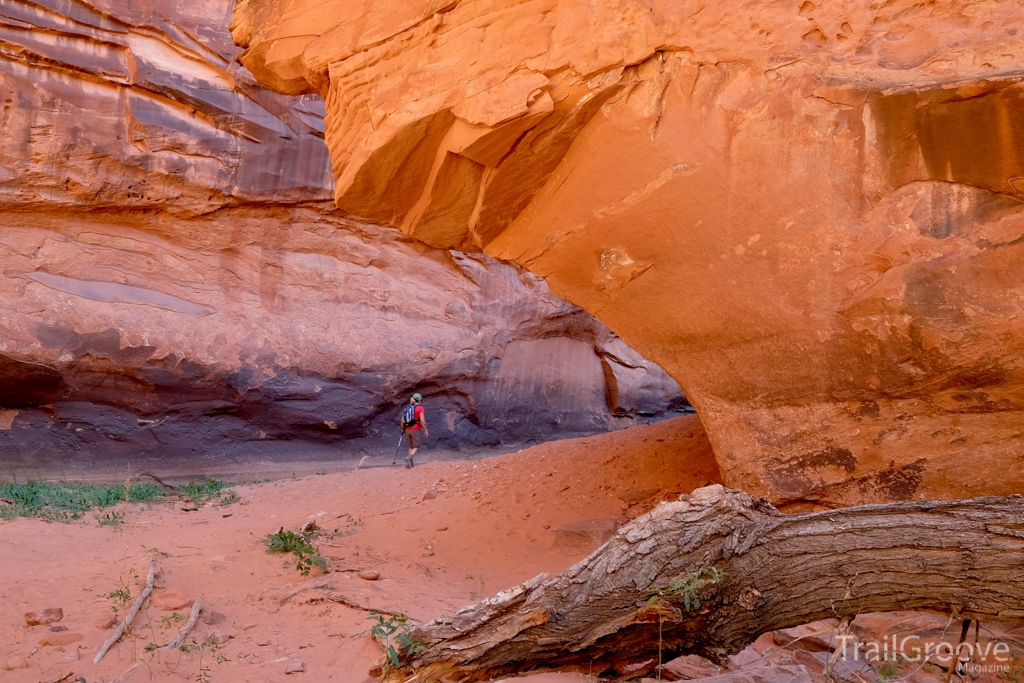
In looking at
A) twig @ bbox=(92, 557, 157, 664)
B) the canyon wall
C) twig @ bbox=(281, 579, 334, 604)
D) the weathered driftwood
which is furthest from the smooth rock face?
the canyon wall

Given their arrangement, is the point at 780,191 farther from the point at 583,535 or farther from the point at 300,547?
the point at 300,547

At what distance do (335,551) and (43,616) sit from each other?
2.12 metres

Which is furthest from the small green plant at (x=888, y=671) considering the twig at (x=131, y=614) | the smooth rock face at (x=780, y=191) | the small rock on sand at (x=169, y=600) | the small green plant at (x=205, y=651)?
the small rock on sand at (x=169, y=600)

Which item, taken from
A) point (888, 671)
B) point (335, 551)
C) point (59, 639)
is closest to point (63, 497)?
point (335, 551)

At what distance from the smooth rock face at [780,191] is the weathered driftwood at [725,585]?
2171mm

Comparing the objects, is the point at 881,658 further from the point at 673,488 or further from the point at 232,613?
the point at 232,613

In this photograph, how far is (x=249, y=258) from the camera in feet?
36.1

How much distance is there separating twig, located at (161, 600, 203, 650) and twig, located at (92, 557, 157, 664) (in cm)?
26

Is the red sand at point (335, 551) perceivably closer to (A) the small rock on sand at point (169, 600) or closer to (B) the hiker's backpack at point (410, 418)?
(A) the small rock on sand at point (169, 600)

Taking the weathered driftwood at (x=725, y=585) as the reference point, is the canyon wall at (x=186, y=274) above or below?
above

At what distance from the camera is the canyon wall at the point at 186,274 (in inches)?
367

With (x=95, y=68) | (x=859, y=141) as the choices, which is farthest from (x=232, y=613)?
(x=95, y=68)

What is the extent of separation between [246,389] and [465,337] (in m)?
3.77

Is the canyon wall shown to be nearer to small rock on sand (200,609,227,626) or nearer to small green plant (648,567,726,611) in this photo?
small rock on sand (200,609,227,626)
